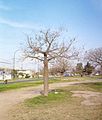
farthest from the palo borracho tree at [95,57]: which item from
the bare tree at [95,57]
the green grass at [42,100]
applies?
the green grass at [42,100]

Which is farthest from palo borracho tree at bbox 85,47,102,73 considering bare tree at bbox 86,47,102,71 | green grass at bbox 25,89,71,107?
green grass at bbox 25,89,71,107

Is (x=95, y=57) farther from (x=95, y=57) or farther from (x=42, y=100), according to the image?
(x=42, y=100)

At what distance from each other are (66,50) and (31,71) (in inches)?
6135

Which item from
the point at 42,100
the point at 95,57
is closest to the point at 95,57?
the point at 95,57

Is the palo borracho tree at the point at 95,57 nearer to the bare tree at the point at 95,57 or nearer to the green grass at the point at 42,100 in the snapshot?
the bare tree at the point at 95,57

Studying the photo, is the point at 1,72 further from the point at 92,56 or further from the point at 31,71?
the point at 31,71

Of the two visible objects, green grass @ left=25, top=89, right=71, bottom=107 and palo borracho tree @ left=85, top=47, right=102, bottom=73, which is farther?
palo borracho tree @ left=85, top=47, right=102, bottom=73

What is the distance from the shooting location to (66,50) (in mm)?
27641

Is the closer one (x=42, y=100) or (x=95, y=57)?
(x=42, y=100)

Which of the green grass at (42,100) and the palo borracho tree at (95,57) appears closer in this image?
the green grass at (42,100)

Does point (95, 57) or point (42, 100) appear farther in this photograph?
point (95, 57)

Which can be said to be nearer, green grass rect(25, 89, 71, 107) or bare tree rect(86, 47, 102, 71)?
green grass rect(25, 89, 71, 107)

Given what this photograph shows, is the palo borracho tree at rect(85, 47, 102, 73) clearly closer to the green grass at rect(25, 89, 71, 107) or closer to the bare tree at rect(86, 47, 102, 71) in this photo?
the bare tree at rect(86, 47, 102, 71)

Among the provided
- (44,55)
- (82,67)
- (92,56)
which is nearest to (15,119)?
(44,55)
